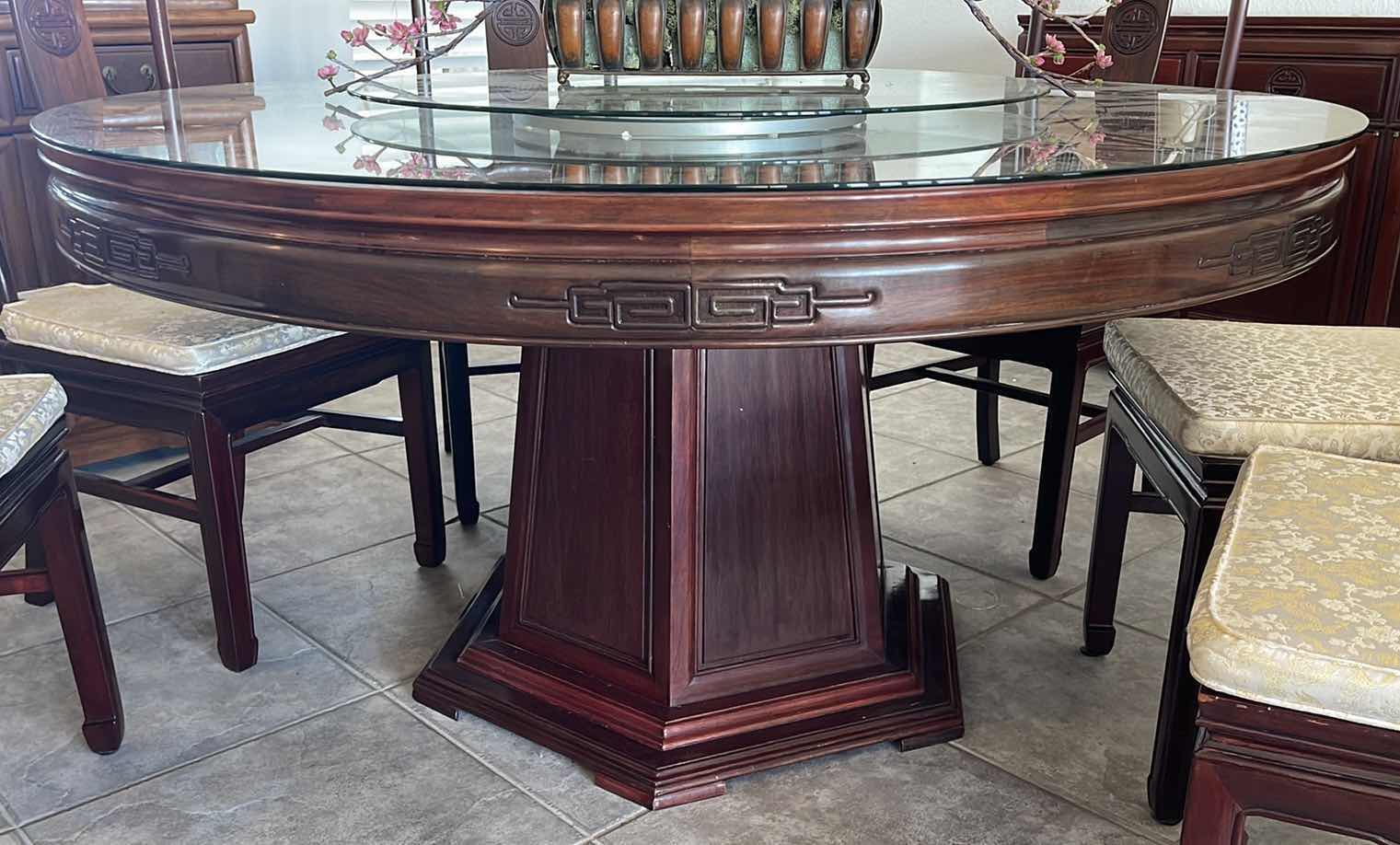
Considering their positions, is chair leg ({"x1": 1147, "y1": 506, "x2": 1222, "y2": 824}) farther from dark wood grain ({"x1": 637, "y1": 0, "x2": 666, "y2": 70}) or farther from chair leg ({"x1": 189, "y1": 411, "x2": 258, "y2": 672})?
chair leg ({"x1": 189, "y1": 411, "x2": 258, "y2": 672})

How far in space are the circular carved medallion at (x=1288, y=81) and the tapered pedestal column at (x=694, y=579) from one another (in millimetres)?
1806

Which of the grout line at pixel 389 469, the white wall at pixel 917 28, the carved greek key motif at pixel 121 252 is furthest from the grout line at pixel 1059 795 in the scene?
the white wall at pixel 917 28

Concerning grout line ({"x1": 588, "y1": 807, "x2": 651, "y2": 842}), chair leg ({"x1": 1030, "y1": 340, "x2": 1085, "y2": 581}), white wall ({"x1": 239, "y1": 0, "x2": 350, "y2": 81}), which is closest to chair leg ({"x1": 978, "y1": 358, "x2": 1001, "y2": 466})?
chair leg ({"x1": 1030, "y1": 340, "x2": 1085, "y2": 581})

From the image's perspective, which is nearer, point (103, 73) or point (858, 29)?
point (858, 29)

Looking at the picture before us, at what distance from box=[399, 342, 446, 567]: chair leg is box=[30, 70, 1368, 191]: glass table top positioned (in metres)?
0.49

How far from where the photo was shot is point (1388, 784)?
0.86 metres

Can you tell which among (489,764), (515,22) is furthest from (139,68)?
(489,764)

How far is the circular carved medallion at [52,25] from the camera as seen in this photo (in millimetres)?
1906

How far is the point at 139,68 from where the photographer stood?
2.51 m

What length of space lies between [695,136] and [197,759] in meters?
1.04

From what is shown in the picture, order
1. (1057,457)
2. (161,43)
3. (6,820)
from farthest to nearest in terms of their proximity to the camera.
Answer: (161,43) → (1057,457) → (6,820)

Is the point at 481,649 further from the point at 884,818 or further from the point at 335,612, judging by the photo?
the point at 884,818

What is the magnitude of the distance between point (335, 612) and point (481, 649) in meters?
0.42

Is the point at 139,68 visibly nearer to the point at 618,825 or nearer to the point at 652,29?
the point at 652,29
